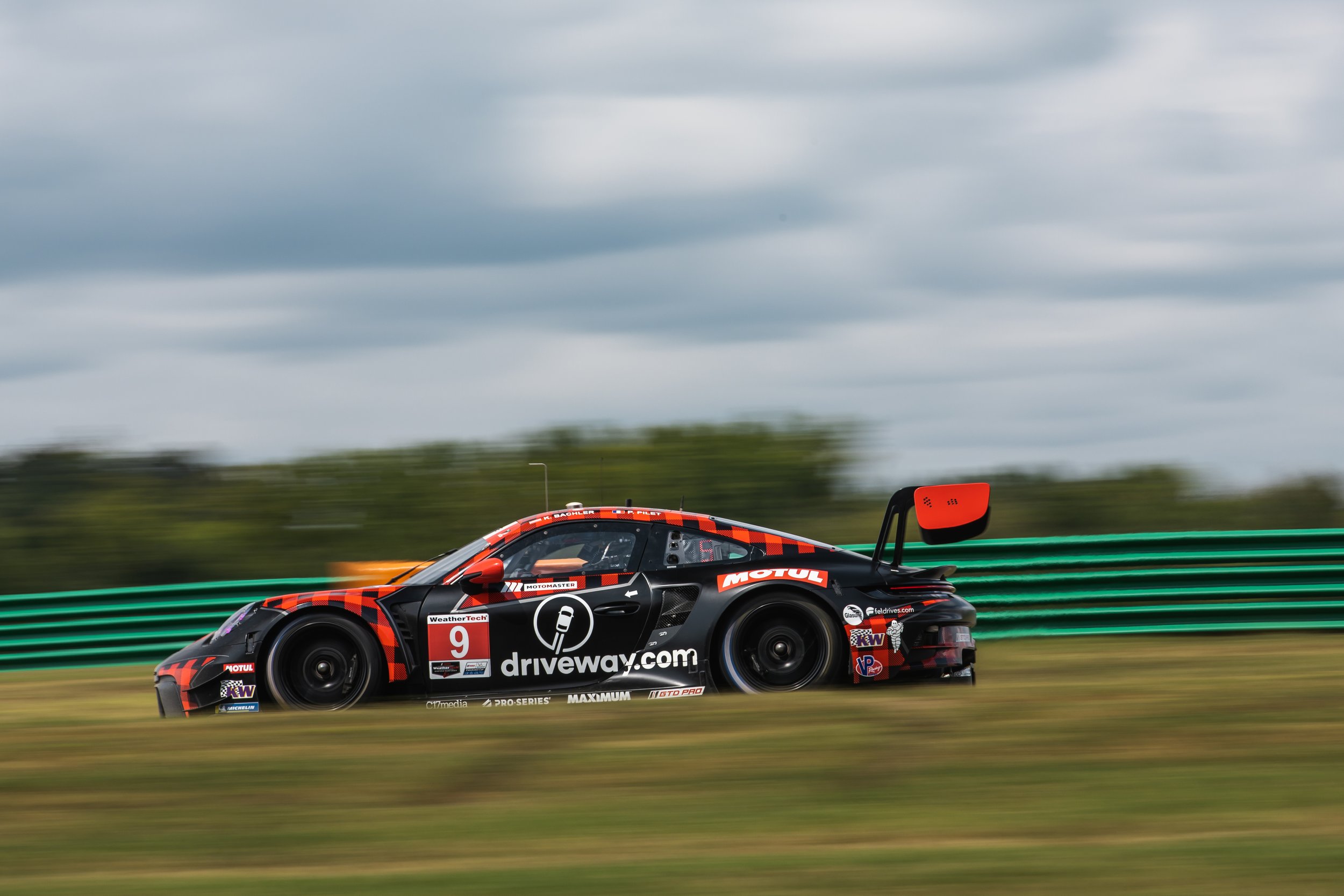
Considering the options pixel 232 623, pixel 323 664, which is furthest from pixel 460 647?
pixel 232 623

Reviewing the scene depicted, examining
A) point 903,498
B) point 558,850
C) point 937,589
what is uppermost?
point 903,498

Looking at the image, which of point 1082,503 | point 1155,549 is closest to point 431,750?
point 1155,549

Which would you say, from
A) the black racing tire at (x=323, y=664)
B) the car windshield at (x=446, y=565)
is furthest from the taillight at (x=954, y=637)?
the black racing tire at (x=323, y=664)

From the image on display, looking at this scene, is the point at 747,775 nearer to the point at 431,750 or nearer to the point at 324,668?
the point at 431,750

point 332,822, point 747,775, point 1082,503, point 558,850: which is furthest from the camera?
point 1082,503

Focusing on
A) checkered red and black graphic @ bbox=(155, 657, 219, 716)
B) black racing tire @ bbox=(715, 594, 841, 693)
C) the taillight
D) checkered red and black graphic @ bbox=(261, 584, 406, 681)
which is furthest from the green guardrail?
checkered red and black graphic @ bbox=(261, 584, 406, 681)

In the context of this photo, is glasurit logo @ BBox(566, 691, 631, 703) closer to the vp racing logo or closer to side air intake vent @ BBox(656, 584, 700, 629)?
the vp racing logo

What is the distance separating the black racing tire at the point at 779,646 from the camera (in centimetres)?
765

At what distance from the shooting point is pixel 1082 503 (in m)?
15.3

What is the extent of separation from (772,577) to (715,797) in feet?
8.32

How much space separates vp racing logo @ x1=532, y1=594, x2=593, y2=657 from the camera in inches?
305

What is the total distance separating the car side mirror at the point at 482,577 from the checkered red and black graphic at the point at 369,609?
435mm

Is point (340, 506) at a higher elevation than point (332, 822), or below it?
higher

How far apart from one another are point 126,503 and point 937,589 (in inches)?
487
